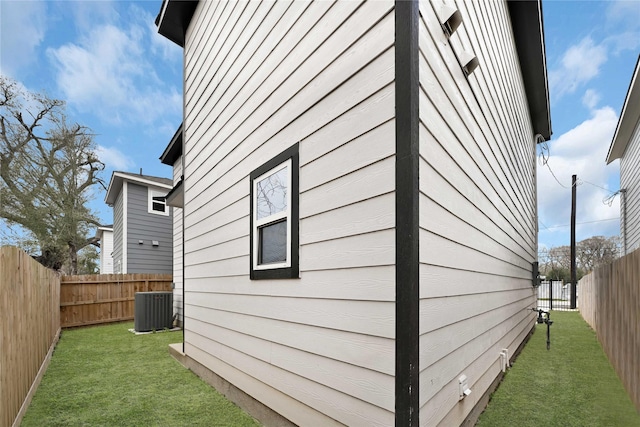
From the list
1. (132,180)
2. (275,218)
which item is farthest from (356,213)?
(132,180)

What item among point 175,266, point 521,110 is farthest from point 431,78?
point 175,266

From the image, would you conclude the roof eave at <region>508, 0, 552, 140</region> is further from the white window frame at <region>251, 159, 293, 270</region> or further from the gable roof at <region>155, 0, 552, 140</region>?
the white window frame at <region>251, 159, 293, 270</region>

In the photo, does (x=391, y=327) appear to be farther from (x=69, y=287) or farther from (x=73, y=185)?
(x=73, y=185)

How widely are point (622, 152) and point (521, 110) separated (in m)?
7.98

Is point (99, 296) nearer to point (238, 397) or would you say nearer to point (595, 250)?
point (238, 397)

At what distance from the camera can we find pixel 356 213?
226 centimetres

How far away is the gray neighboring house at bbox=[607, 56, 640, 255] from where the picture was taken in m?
8.75

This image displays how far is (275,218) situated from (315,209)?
2.10 ft

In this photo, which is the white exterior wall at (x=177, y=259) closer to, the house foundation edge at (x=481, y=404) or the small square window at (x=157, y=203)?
the small square window at (x=157, y=203)

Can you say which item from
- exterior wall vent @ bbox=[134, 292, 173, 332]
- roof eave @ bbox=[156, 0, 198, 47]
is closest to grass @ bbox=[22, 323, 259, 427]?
exterior wall vent @ bbox=[134, 292, 173, 332]

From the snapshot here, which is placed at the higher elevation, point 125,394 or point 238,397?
point 238,397

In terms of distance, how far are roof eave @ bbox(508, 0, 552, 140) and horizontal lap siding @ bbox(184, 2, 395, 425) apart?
426 cm

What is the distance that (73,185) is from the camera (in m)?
16.6

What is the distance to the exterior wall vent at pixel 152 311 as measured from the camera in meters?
8.14
